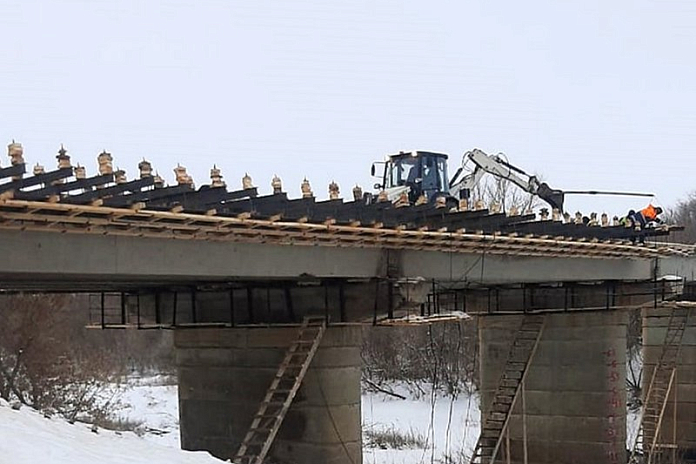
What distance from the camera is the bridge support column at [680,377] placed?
2666 cm

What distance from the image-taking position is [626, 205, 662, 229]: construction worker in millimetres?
20234

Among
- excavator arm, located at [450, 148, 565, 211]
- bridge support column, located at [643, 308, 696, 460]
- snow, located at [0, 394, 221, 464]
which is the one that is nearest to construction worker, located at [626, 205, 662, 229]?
excavator arm, located at [450, 148, 565, 211]

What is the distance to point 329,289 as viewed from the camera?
1480cm

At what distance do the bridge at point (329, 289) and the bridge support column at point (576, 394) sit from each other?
1.5 inches

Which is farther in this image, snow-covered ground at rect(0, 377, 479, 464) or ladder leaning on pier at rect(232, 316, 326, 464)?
ladder leaning on pier at rect(232, 316, 326, 464)

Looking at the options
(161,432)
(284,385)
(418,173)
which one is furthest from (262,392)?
(161,432)

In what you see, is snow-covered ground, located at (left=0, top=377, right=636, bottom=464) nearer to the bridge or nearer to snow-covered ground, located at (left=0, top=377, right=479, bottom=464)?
A: snow-covered ground, located at (left=0, top=377, right=479, bottom=464)

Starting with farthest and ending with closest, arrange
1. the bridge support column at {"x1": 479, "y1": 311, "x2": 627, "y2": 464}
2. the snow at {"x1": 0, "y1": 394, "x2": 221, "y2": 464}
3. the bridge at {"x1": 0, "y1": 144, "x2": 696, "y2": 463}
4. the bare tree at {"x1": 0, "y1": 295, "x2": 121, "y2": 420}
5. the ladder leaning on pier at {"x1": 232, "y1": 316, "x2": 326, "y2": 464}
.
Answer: the bare tree at {"x1": 0, "y1": 295, "x2": 121, "y2": 420} → the bridge support column at {"x1": 479, "y1": 311, "x2": 627, "y2": 464} → the ladder leaning on pier at {"x1": 232, "y1": 316, "x2": 326, "y2": 464} → the bridge at {"x1": 0, "y1": 144, "x2": 696, "y2": 463} → the snow at {"x1": 0, "y1": 394, "x2": 221, "y2": 464}

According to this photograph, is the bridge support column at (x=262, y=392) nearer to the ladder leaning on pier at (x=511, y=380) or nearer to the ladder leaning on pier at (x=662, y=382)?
the ladder leaning on pier at (x=511, y=380)

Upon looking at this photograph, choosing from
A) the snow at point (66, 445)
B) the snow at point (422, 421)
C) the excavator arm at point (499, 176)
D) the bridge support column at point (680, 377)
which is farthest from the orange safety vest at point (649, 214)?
the snow at point (66, 445)

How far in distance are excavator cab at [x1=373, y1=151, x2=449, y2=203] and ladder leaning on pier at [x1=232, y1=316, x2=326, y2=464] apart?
19.4 feet

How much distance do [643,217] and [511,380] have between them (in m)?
4.96

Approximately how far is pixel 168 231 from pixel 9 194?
7.99 feet

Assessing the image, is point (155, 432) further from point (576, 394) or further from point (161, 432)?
point (576, 394)
